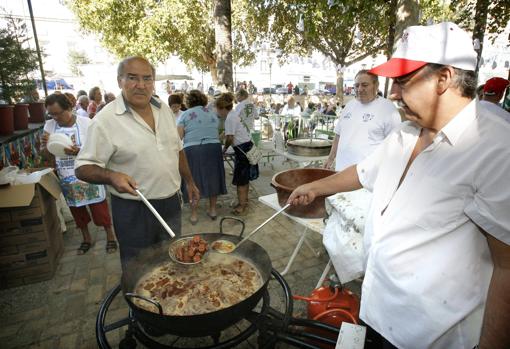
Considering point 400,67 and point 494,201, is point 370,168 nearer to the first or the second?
point 400,67

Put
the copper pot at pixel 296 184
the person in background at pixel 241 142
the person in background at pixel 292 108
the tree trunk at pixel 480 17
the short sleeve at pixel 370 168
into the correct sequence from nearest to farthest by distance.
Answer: the short sleeve at pixel 370 168, the copper pot at pixel 296 184, the person in background at pixel 241 142, the tree trunk at pixel 480 17, the person in background at pixel 292 108

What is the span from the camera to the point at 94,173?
2.07m

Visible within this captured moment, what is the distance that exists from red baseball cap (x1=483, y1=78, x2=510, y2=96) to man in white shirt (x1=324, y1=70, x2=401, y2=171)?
84.9 inches

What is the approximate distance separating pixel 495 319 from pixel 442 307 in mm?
182

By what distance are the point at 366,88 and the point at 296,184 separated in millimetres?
1432

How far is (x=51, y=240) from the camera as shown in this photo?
3492 millimetres

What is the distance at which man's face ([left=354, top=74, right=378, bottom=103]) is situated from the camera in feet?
11.0

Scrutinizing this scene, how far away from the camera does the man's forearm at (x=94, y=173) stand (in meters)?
2.04

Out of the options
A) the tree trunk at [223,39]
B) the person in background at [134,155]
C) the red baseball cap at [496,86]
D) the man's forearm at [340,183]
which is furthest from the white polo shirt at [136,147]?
the tree trunk at [223,39]

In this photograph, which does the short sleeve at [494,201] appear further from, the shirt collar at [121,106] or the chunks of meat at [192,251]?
the shirt collar at [121,106]

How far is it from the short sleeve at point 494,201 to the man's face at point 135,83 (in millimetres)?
2157

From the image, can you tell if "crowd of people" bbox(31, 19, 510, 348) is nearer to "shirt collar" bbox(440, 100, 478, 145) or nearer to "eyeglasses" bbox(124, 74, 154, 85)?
"shirt collar" bbox(440, 100, 478, 145)

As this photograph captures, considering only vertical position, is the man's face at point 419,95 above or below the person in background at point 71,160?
above

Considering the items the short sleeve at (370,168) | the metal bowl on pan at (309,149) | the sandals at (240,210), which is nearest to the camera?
the short sleeve at (370,168)
